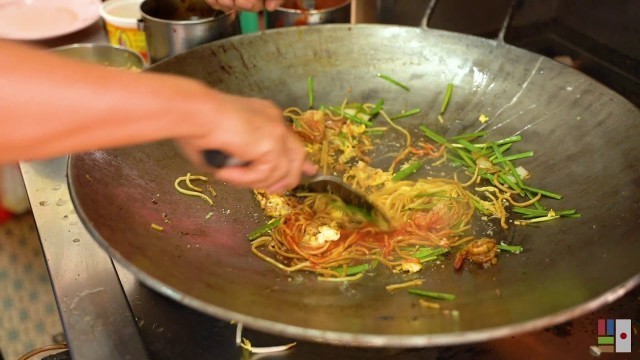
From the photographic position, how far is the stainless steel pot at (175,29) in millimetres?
1938

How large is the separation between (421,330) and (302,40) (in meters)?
1.19

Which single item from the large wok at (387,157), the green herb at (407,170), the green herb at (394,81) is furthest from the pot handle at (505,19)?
the green herb at (407,170)

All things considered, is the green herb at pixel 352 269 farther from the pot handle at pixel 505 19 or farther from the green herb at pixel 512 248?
the pot handle at pixel 505 19

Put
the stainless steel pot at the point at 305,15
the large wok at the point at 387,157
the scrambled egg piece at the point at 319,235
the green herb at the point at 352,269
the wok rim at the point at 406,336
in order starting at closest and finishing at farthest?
1. the wok rim at the point at 406,336
2. the large wok at the point at 387,157
3. the green herb at the point at 352,269
4. the scrambled egg piece at the point at 319,235
5. the stainless steel pot at the point at 305,15

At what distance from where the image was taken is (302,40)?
6.37ft

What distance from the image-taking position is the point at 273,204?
1565mm

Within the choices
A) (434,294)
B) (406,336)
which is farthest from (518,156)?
(406,336)

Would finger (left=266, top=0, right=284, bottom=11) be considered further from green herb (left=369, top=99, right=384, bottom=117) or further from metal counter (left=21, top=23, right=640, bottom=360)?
metal counter (left=21, top=23, right=640, bottom=360)

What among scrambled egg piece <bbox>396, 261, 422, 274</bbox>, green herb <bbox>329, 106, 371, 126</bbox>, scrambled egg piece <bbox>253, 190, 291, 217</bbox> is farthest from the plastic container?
scrambled egg piece <bbox>396, 261, 422, 274</bbox>

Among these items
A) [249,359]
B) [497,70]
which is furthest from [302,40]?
[249,359]

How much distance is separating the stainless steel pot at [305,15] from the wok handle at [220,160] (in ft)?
3.60

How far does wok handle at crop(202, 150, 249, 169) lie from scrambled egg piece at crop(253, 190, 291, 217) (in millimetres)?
464

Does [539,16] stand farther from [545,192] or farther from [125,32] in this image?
[125,32]
